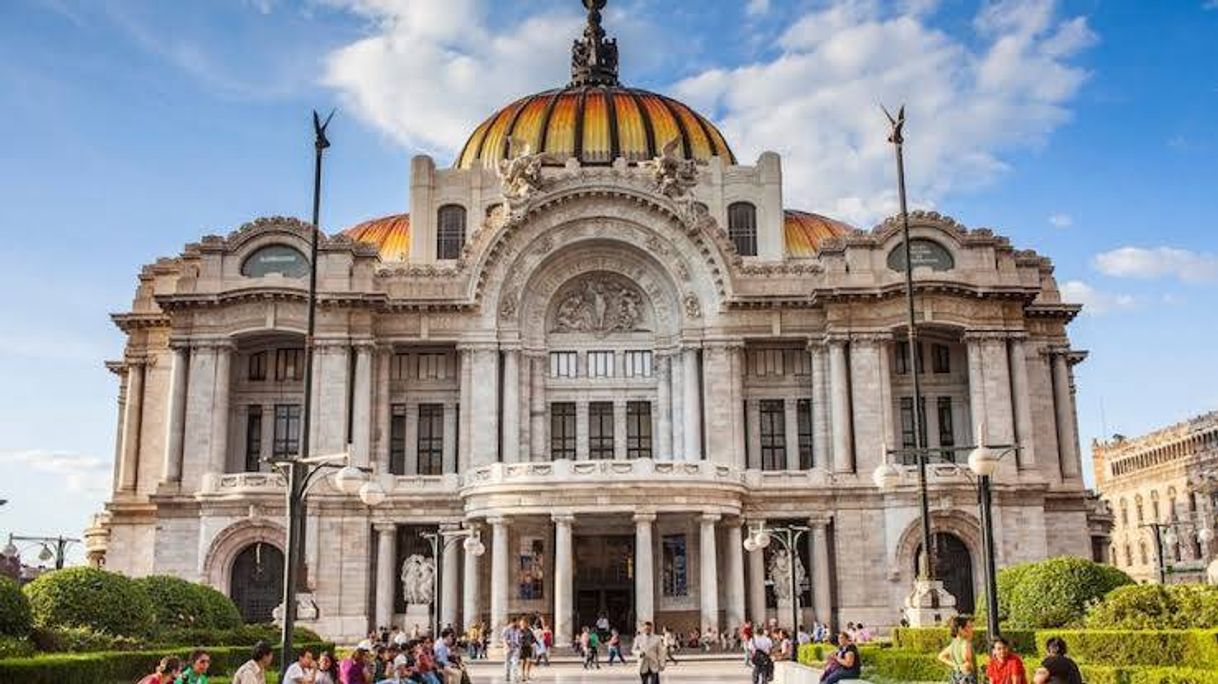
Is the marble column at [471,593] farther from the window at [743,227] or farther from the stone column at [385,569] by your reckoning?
Answer: the window at [743,227]

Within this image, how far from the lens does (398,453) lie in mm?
60531

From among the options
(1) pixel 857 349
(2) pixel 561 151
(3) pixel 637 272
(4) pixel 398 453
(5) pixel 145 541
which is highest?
(2) pixel 561 151

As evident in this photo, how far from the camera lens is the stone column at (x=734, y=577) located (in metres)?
52.7

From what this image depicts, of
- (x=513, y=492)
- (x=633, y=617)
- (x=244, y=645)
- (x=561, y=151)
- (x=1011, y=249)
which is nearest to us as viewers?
(x=244, y=645)

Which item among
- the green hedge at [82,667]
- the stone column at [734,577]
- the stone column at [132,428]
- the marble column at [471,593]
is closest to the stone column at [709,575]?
the stone column at [734,577]

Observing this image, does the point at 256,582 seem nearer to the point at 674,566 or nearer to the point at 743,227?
the point at 674,566

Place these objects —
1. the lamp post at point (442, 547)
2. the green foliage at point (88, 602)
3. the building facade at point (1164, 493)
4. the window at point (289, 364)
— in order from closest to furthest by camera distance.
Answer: the green foliage at point (88, 602), the lamp post at point (442, 547), the window at point (289, 364), the building facade at point (1164, 493)

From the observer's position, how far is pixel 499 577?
51469 millimetres

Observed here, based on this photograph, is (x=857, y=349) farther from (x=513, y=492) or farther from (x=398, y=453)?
(x=398, y=453)

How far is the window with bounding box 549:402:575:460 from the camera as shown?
61.0 m

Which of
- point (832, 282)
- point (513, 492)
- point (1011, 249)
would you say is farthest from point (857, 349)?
point (513, 492)

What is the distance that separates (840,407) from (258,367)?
1138 inches

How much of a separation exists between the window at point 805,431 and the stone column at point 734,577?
713 centimetres

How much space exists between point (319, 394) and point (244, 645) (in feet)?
69.2
